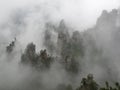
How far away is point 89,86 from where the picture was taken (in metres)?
196

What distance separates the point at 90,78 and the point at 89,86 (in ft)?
23.3

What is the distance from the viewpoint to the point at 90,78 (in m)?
199
